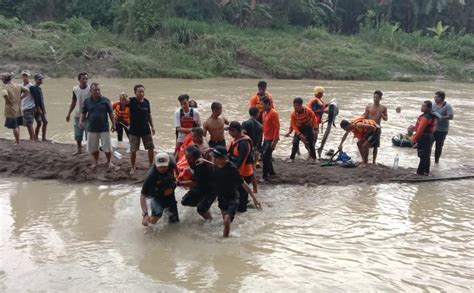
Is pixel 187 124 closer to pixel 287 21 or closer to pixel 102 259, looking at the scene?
pixel 102 259

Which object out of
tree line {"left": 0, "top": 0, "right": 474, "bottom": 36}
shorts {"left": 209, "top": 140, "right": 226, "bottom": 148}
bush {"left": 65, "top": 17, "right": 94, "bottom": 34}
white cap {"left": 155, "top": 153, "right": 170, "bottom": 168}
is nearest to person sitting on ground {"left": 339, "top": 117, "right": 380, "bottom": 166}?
shorts {"left": 209, "top": 140, "right": 226, "bottom": 148}

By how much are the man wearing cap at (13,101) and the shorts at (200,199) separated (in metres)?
5.30

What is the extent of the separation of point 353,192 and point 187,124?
9.79 feet

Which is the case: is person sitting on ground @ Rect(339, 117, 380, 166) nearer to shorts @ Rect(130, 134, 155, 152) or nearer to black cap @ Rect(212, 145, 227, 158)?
shorts @ Rect(130, 134, 155, 152)

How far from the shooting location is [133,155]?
29.6 ft

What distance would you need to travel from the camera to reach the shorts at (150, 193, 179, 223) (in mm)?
6703

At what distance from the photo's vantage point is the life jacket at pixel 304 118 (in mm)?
10094

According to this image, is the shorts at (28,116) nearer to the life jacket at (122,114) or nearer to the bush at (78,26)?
the life jacket at (122,114)

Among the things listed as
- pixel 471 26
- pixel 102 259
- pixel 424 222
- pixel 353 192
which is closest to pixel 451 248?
pixel 424 222

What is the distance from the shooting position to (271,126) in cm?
914

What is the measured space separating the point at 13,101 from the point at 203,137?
16.3 feet

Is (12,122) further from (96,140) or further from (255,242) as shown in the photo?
(255,242)

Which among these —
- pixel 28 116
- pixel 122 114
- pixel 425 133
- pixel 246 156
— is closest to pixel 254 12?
pixel 122 114

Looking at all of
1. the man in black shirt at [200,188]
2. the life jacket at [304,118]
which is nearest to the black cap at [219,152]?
the man in black shirt at [200,188]
